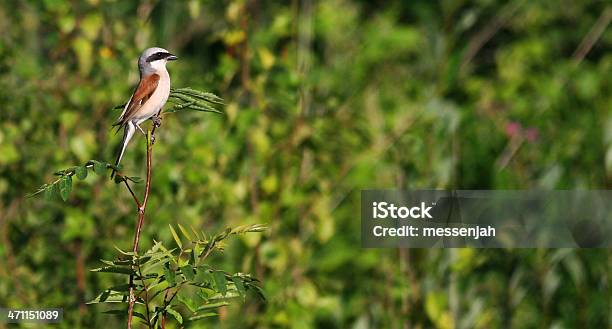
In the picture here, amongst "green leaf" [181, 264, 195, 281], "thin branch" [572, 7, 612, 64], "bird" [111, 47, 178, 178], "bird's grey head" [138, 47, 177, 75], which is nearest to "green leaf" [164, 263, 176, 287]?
"green leaf" [181, 264, 195, 281]

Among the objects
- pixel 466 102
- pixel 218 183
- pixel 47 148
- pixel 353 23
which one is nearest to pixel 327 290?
→ pixel 218 183

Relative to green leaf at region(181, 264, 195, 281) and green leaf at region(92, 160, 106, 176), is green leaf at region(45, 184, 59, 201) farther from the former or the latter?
green leaf at region(181, 264, 195, 281)

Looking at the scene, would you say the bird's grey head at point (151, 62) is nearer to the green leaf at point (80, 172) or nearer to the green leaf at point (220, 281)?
the green leaf at point (80, 172)

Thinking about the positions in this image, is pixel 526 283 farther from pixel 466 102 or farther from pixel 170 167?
pixel 170 167

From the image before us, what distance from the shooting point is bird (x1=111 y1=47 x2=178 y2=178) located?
1217 mm

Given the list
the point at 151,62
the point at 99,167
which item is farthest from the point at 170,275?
the point at 151,62

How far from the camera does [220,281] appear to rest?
121 cm

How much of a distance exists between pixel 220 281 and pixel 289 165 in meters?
1.68

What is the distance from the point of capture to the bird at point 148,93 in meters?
1.22

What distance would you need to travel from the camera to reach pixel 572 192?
10.2 feet

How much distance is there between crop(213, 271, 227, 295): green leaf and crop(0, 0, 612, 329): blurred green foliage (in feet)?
4.73

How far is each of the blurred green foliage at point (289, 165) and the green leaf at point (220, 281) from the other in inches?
56.7

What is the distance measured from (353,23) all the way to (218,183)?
1330mm

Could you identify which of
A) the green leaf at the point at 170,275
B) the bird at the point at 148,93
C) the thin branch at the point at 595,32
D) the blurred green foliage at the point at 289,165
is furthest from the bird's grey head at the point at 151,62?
the thin branch at the point at 595,32
